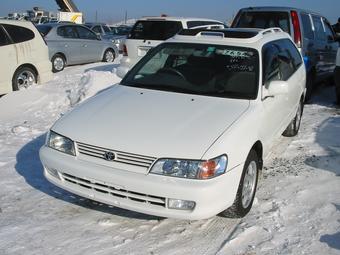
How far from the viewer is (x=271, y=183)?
4.88 metres

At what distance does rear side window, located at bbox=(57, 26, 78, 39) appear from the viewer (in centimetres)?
1370

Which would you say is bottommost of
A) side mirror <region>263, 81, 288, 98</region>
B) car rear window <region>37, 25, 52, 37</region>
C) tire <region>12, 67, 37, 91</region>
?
tire <region>12, 67, 37, 91</region>

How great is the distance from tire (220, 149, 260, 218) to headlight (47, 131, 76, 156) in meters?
1.45

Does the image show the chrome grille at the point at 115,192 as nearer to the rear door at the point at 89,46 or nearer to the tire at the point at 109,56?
the rear door at the point at 89,46

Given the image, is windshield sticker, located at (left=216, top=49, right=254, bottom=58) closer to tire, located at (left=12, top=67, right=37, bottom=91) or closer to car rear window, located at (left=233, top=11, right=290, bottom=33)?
car rear window, located at (left=233, top=11, right=290, bottom=33)

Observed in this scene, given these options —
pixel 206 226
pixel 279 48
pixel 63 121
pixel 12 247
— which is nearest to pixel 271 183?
pixel 206 226

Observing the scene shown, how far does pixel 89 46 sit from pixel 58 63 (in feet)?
5.14

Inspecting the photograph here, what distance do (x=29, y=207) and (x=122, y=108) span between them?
1.31m

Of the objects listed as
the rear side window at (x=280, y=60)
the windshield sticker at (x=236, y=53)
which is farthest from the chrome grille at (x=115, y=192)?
the windshield sticker at (x=236, y=53)

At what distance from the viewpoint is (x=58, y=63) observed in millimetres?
13422

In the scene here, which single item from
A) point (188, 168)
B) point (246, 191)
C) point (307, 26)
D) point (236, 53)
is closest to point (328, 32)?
point (307, 26)

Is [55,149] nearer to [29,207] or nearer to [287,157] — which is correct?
[29,207]

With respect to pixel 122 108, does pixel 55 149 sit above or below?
below

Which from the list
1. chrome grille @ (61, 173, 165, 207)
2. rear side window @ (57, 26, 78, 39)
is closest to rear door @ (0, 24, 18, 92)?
rear side window @ (57, 26, 78, 39)
